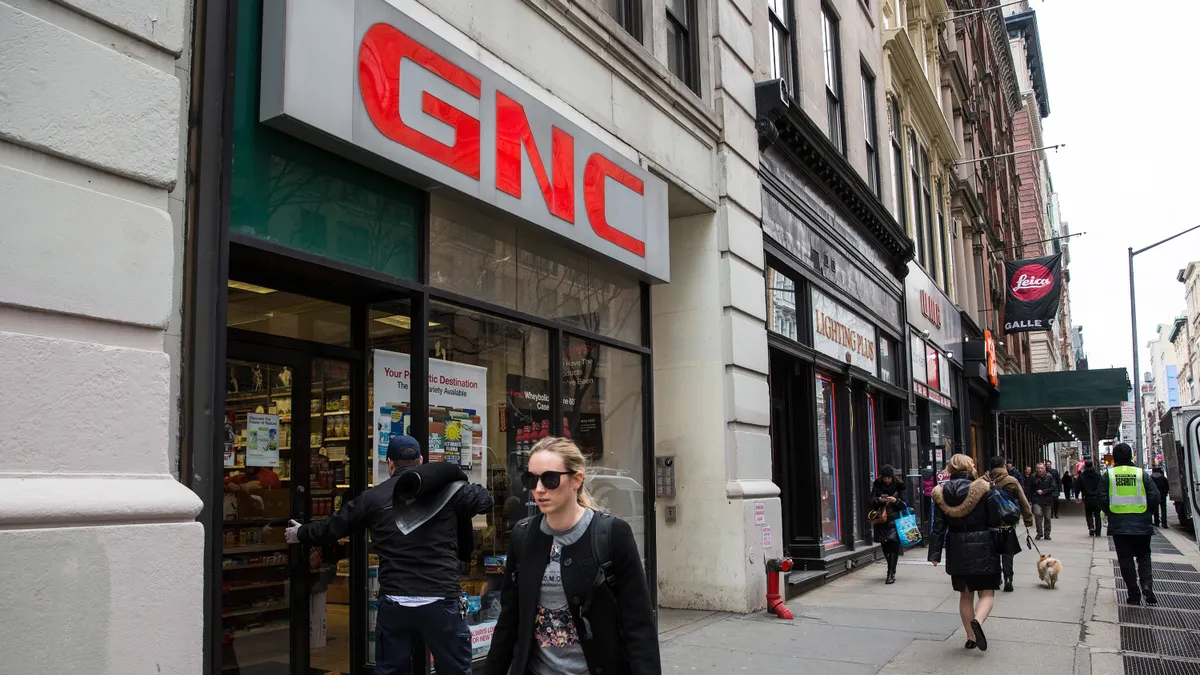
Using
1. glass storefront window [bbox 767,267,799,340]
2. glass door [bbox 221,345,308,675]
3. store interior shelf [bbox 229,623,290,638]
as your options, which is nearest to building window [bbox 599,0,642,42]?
glass storefront window [bbox 767,267,799,340]

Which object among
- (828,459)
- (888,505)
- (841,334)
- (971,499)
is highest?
(841,334)

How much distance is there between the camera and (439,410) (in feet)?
22.8

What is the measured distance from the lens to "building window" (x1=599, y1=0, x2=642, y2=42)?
10172 mm

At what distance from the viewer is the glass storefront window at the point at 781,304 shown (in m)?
12.9

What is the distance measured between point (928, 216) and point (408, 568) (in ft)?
77.4

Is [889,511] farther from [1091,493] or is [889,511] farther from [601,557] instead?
[1091,493]

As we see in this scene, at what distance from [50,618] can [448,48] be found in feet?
14.8

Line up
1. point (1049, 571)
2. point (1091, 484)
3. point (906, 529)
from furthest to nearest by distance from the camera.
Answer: point (1091, 484), point (906, 529), point (1049, 571)

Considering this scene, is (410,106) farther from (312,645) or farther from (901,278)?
(901,278)

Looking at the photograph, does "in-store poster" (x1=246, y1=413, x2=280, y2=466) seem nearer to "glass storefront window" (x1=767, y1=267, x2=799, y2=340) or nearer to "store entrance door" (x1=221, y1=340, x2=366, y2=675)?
"store entrance door" (x1=221, y1=340, x2=366, y2=675)

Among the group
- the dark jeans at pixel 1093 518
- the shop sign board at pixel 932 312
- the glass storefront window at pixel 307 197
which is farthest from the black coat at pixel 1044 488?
the glass storefront window at pixel 307 197

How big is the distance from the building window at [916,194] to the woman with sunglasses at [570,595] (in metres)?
21.5

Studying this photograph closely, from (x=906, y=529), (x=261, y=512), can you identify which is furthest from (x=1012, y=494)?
(x=261, y=512)

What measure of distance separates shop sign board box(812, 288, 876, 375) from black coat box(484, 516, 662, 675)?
11164 mm
